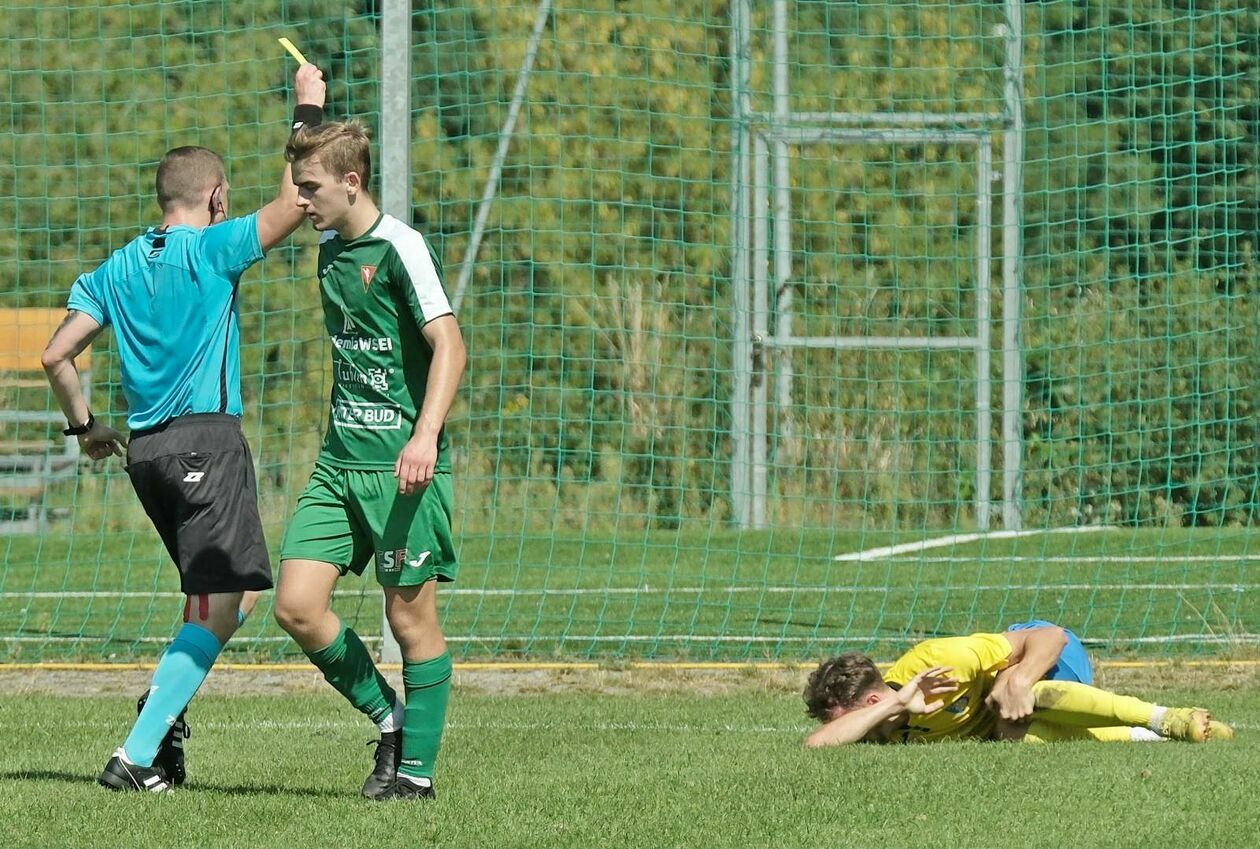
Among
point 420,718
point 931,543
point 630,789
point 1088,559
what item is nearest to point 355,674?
point 420,718

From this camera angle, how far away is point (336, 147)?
4660 millimetres

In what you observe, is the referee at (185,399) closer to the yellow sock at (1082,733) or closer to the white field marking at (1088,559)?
the yellow sock at (1082,733)

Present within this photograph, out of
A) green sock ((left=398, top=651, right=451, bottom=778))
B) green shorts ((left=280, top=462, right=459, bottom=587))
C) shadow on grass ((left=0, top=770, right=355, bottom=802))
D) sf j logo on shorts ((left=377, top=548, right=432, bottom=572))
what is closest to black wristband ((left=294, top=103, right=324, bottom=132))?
green shorts ((left=280, top=462, right=459, bottom=587))

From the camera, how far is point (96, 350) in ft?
44.0

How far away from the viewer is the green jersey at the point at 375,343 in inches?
184

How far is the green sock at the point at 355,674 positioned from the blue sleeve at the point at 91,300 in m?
1.14

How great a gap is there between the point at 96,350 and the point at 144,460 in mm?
8860

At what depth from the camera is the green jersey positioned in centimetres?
467

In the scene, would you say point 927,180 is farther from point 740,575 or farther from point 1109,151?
point 740,575

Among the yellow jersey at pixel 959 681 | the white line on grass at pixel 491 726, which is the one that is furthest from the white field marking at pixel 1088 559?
the yellow jersey at pixel 959 681

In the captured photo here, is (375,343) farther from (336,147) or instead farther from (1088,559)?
(1088,559)

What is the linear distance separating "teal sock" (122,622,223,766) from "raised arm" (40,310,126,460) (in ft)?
2.04

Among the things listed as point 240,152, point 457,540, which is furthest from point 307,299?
point 457,540

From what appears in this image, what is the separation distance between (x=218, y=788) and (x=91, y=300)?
142 centimetres
